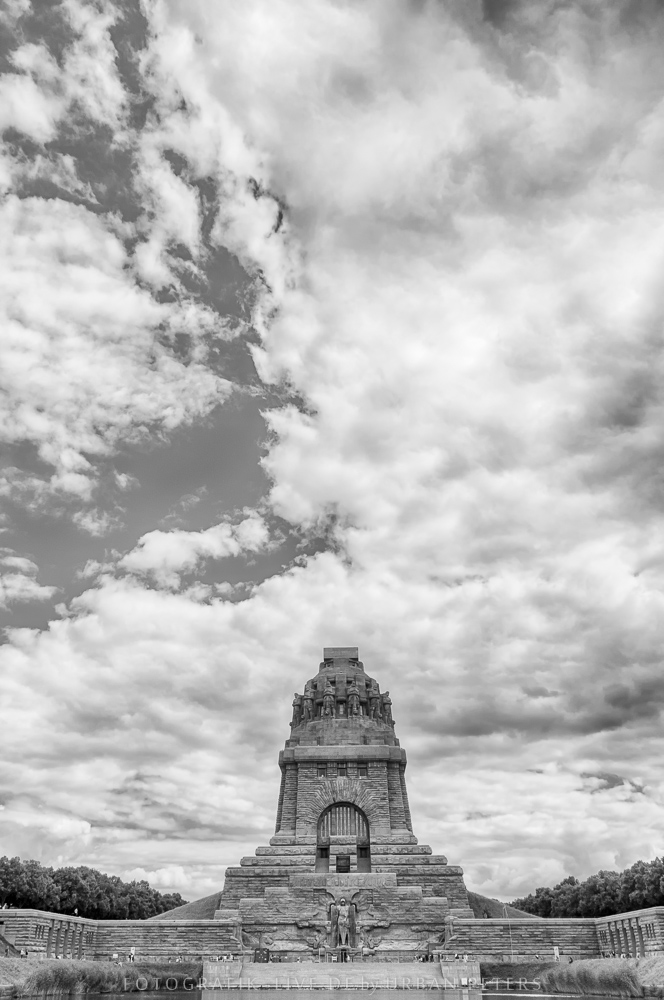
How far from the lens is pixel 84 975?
36.1 meters

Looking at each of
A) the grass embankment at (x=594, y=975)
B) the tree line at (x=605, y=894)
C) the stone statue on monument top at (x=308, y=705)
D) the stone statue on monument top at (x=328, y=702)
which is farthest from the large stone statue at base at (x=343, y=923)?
the tree line at (x=605, y=894)

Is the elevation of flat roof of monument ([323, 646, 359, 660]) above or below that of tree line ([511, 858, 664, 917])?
above

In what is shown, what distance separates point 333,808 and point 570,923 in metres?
20.3

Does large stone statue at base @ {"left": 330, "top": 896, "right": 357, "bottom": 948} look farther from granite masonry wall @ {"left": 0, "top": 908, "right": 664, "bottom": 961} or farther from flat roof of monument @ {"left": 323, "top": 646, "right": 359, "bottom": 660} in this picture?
flat roof of monument @ {"left": 323, "top": 646, "right": 359, "bottom": 660}

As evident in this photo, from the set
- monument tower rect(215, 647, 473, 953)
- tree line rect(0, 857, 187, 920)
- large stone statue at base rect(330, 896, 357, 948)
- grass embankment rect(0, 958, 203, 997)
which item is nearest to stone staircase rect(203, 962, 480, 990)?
grass embankment rect(0, 958, 203, 997)

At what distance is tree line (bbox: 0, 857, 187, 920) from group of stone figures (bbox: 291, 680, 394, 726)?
23960mm

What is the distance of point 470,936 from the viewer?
160 feet

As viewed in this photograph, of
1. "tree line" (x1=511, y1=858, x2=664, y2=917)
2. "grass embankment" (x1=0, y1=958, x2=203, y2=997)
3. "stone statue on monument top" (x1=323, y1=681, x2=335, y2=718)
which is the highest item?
"stone statue on monument top" (x1=323, y1=681, x2=335, y2=718)

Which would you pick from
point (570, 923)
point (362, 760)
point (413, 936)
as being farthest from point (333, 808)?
point (570, 923)

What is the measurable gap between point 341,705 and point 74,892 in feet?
94.9

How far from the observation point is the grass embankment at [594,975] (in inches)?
1249

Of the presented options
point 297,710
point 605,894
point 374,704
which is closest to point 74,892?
point 297,710

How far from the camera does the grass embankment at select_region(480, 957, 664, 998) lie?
31719mm

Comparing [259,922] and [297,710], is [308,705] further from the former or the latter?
[259,922]
